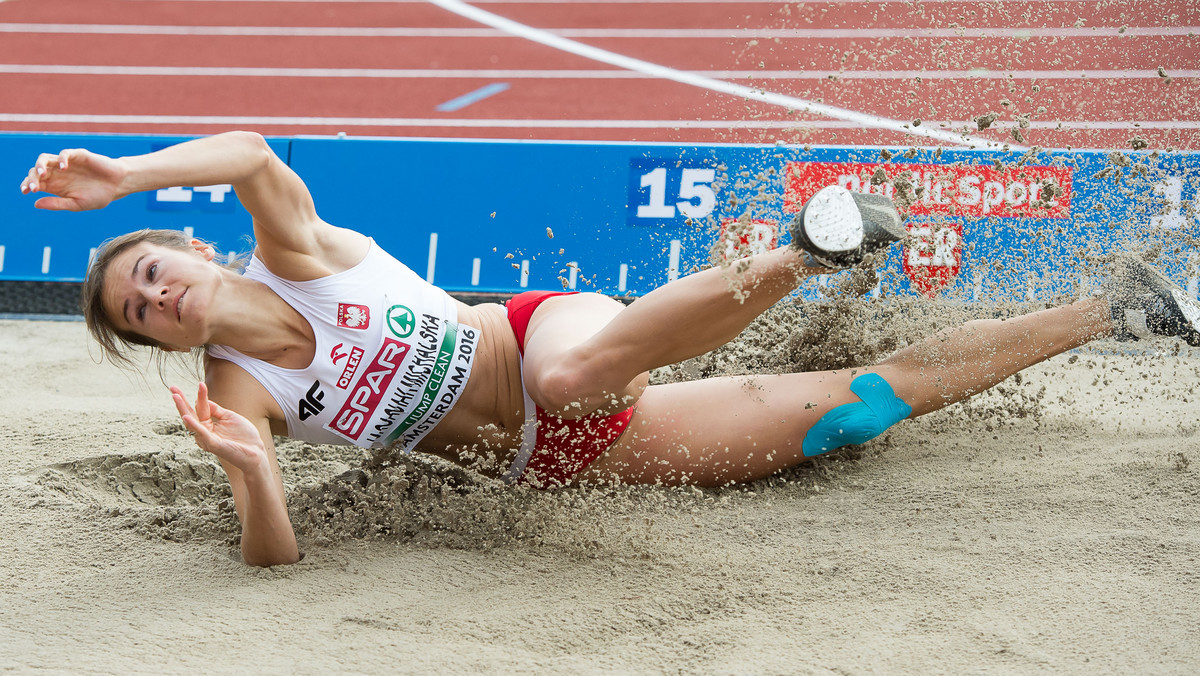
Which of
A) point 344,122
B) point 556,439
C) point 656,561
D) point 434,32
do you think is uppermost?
point 434,32

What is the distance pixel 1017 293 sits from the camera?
2.57 m

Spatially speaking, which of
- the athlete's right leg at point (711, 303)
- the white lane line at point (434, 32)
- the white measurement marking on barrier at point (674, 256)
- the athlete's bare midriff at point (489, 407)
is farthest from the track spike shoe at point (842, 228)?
the white lane line at point (434, 32)

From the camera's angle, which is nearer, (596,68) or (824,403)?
(824,403)

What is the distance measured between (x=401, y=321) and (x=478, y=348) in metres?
0.20

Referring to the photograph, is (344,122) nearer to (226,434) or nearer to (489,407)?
(489,407)

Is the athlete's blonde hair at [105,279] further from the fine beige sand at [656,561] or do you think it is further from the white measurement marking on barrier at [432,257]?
the white measurement marking on barrier at [432,257]

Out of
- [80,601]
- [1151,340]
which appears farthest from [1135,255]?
[80,601]

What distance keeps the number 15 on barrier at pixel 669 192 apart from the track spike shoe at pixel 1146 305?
7.14 ft

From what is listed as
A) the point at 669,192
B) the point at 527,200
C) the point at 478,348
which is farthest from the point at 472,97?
the point at 478,348

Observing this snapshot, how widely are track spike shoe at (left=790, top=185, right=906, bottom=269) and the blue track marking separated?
232 inches

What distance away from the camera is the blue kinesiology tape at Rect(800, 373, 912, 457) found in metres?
2.33

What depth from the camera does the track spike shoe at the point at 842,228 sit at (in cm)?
175

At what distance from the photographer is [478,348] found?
7.31 feet

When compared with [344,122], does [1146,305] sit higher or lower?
lower
